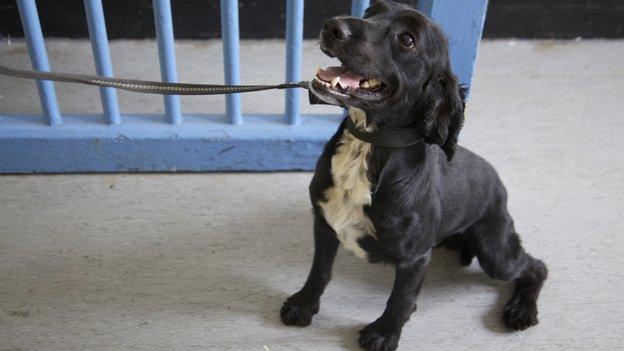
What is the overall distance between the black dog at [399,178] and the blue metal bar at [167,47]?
34.0 inches

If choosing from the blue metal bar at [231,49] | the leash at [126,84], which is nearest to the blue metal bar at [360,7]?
the blue metal bar at [231,49]

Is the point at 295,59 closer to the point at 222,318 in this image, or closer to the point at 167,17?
the point at 167,17

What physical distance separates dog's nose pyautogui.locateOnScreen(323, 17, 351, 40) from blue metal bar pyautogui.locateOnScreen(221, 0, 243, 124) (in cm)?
88

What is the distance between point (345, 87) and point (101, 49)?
1168 mm

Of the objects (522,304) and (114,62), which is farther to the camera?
(114,62)

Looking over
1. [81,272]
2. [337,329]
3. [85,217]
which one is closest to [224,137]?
[85,217]

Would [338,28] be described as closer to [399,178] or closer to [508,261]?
[399,178]

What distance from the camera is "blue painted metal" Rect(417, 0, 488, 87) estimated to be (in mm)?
2107

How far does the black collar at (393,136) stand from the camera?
1.46m

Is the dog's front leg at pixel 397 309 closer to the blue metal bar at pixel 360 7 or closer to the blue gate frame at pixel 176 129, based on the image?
the blue gate frame at pixel 176 129

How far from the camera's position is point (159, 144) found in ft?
7.71

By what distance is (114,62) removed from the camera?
3068 mm

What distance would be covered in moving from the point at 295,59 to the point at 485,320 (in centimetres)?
112

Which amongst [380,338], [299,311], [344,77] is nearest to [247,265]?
[299,311]
